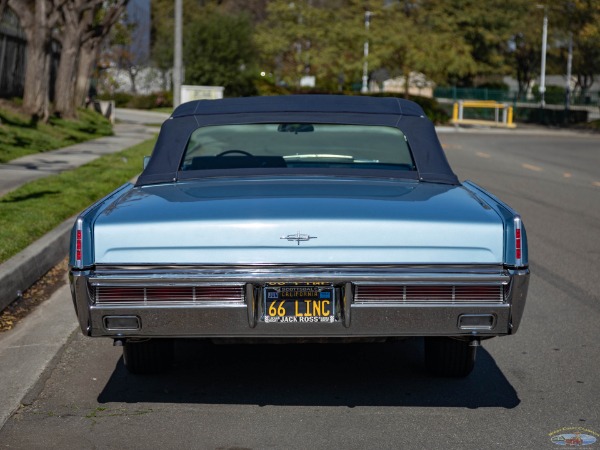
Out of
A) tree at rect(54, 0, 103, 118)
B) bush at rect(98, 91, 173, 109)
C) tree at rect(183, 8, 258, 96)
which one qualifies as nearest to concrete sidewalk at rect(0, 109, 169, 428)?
tree at rect(54, 0, 103, 118)

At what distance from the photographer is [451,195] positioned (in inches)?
229

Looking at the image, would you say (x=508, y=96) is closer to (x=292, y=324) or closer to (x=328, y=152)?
(x=328, y=152)

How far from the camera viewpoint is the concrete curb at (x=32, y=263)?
26.7ft

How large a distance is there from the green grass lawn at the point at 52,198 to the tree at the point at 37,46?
26.5ft

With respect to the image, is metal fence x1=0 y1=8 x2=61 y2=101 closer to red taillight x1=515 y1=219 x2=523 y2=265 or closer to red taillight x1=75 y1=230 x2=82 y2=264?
red taillight x1=75 y1=230 x2=82 y2=264

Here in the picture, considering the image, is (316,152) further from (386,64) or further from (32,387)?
(386,64)

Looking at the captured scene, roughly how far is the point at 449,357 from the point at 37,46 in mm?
23367

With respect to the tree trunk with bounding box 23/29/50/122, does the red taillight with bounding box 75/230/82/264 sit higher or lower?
lower

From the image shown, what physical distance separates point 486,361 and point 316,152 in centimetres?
180

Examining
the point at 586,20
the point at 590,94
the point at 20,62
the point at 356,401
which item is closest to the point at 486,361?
the point at 356,401

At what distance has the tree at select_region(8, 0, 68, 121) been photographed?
27500mm

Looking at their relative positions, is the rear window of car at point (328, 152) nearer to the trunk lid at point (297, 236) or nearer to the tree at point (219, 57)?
the trunk lid at point (297, 236)

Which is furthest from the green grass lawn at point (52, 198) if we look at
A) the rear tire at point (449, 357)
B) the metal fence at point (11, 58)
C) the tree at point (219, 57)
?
the tree at point (219, 57)

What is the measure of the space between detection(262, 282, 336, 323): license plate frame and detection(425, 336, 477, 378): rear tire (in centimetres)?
103
